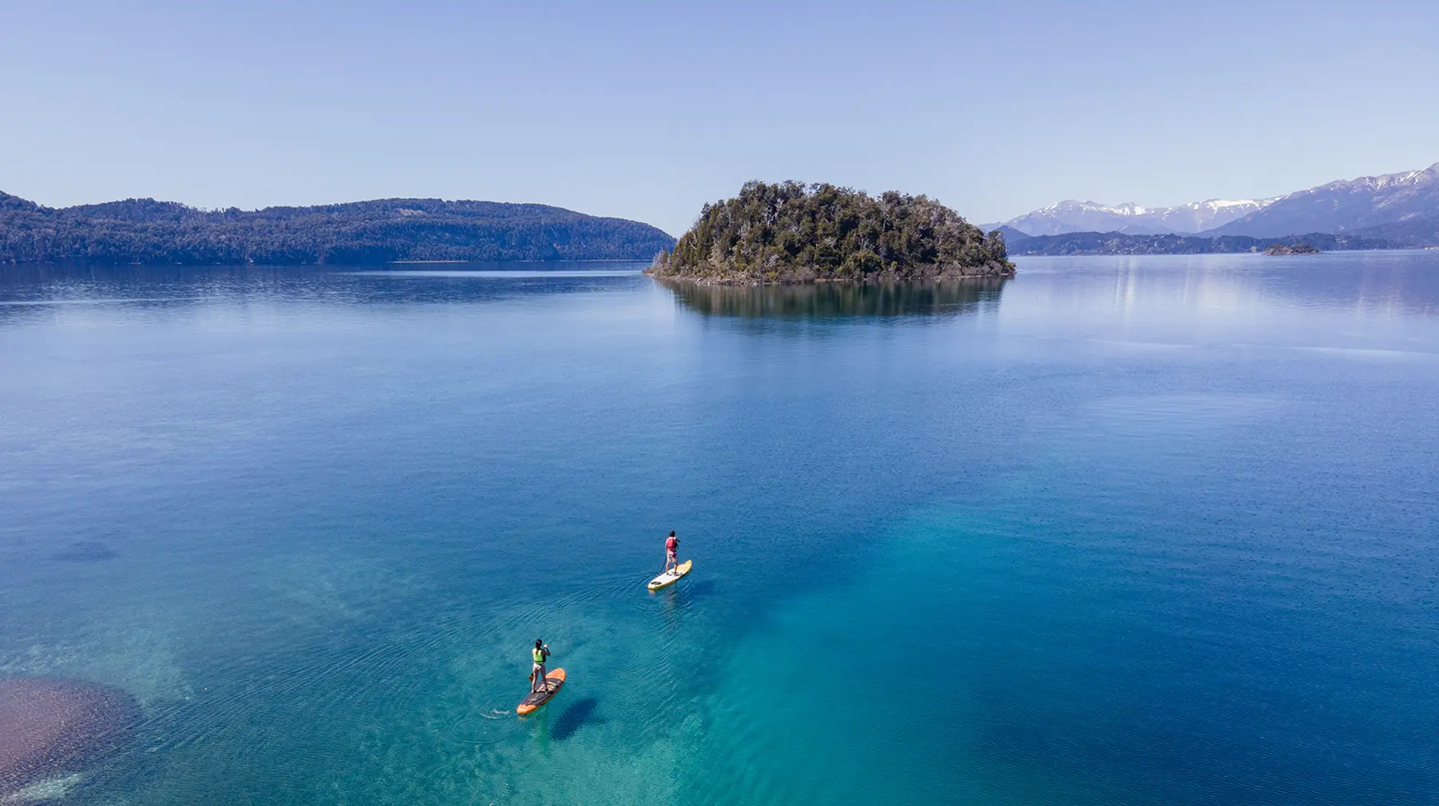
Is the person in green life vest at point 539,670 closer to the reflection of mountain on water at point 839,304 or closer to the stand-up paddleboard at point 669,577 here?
the stand-up paddleboard at point 669,577

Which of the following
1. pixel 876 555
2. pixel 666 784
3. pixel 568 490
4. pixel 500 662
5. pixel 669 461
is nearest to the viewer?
pixel 666 784

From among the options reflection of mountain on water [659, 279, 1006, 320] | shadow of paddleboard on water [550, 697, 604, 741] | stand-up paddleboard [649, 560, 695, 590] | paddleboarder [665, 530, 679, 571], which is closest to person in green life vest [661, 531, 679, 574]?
paddleboarder [665, 530, 679, 571]

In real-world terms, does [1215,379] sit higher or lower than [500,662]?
higher

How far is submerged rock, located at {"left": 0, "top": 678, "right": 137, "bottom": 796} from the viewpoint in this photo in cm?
2514

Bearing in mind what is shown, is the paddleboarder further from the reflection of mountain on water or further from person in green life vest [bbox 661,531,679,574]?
the reflection of mountain on water

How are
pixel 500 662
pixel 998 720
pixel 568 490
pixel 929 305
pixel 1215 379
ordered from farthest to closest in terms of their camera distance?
pixel 929 305 → pixel 1215 379 → pixel 568 490 → pixel 500 662 → pixel 998 720

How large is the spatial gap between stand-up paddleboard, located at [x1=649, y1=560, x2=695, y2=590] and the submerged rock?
69.0ft

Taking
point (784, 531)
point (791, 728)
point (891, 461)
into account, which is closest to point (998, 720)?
point (791, 728)

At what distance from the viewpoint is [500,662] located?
3125 centimetres

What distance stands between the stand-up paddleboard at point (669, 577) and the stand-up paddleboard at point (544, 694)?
820 centimetres

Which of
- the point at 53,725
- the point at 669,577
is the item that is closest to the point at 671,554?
the point at 669,577

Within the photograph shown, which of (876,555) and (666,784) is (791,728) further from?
(876,555)

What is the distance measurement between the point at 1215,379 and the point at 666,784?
275 feet

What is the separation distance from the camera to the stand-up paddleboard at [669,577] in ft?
121
